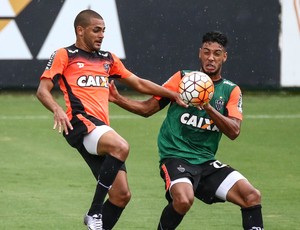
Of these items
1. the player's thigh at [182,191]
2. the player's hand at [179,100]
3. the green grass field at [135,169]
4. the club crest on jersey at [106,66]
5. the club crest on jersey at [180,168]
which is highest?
the club crest on jersey at [106,66]

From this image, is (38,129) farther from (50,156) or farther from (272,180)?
(272,180)

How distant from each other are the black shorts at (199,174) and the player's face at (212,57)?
90 cm

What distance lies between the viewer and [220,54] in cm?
1027

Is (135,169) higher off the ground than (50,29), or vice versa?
(50,29)

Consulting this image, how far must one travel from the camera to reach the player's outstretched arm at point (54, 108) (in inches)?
381

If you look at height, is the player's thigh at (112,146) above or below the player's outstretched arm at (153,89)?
below

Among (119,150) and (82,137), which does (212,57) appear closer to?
(119,150)

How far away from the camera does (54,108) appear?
974cm

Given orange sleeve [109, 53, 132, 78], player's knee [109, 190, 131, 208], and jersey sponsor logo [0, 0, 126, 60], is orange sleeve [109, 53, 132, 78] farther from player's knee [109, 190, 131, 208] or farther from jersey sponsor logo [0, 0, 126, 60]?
jersey sponsor logo [0, 0, 126, 60]

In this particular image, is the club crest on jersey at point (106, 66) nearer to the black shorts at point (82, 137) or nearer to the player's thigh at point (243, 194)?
the black shorts at point (82, 137)

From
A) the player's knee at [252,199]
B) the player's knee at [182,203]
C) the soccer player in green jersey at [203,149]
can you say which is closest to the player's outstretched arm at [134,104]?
the soccer player in green jersey at [203,149]

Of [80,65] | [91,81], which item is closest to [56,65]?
[80,65]

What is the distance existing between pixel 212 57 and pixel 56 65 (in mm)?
1478

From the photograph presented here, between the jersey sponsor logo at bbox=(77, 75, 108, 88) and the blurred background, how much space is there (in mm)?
9018
